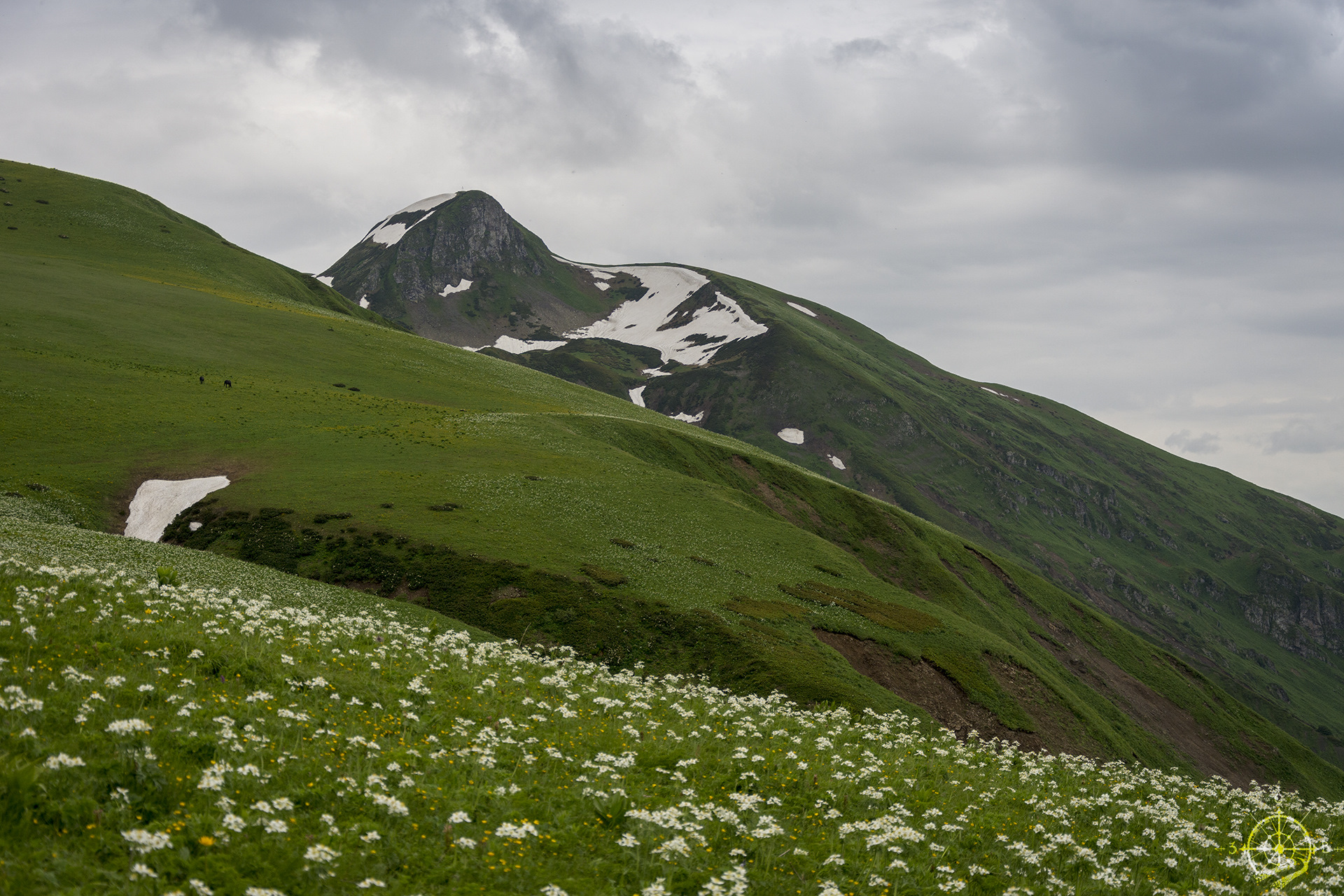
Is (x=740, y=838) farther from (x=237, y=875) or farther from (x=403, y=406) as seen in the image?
(x=403, y=406)

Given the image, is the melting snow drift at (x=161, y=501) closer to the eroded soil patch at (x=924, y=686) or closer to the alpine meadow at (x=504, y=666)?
the alpine meadow at (x=504, y=666)

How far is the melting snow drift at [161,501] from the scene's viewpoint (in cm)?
5353

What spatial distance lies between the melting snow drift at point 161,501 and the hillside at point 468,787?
29.4 meters

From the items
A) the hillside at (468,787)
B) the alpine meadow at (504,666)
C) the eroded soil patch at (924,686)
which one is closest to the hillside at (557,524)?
the eroded soil patch at (924,686)

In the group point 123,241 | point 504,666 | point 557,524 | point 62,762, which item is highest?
point 123,241

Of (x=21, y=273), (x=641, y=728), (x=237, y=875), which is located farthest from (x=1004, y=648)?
(x=21, y=273)

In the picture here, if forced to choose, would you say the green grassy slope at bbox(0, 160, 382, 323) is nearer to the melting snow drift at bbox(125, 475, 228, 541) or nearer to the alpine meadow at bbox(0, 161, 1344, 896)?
the alpine meadow at bbox(0, 161, 1344, 896)

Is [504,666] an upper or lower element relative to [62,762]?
lower

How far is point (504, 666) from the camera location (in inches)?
1037

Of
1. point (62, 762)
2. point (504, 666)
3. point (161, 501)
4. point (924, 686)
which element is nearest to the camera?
point (62, 762)

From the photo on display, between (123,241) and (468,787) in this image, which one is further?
(123,241)

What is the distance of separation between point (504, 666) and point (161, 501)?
43.7m

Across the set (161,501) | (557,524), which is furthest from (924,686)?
(161,501)

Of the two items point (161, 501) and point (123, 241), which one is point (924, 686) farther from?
point (123, 241)
